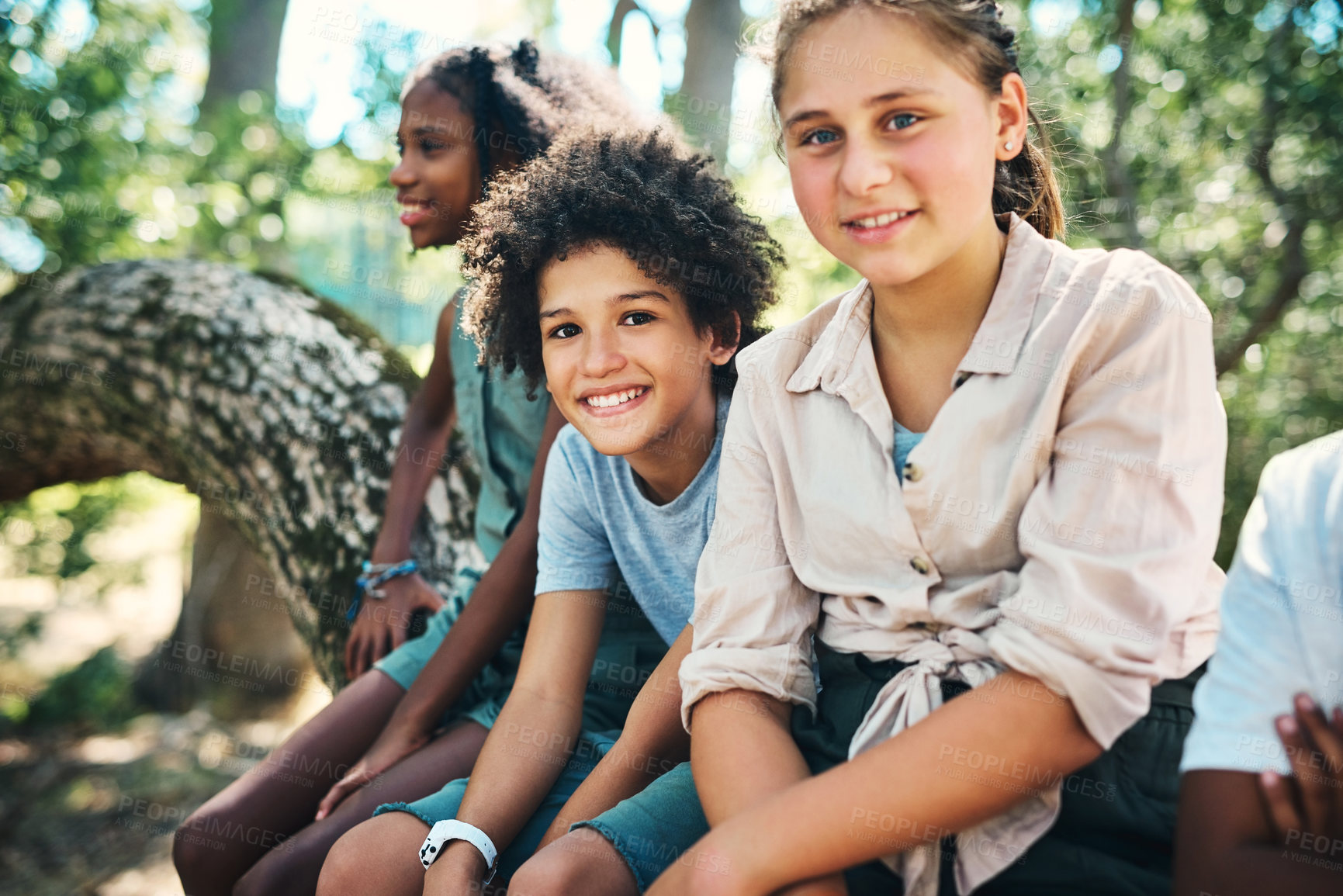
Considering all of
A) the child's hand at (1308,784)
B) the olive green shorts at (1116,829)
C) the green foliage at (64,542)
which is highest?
the child's hand at (1308,784)

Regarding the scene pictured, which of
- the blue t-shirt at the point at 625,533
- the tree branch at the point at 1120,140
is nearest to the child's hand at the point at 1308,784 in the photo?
the blue t-shirt at the point at 625,533

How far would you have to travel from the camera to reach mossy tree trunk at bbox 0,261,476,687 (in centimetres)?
303

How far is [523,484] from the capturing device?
258 cm

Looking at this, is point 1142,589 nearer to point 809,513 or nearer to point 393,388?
point 809,513

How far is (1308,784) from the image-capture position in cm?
104

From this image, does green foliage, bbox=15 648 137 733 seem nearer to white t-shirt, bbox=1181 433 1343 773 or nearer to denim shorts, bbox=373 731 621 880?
denim shorts, bbox=373 731 621 880

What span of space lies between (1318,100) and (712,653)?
394 centimetres

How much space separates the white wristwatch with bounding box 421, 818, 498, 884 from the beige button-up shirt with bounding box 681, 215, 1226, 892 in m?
0.46

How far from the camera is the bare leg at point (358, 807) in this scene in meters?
1.93

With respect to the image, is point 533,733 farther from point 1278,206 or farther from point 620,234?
point 1278,206

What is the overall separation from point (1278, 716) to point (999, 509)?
0.42 metres

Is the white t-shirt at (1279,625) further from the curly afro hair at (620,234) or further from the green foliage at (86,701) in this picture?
the green foliage at (86,701)

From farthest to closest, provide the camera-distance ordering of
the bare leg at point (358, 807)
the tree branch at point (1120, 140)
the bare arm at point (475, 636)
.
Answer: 1. the tree branch at point (1120, 140)
2. the bare arm at point (475, 636)
3. the bare leg at point (358, 807)

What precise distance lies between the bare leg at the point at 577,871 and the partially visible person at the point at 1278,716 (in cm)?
78
